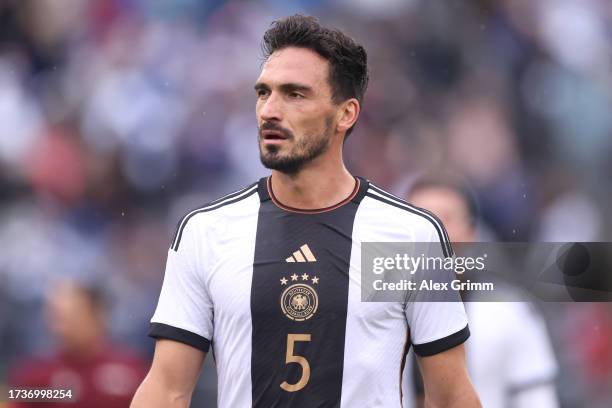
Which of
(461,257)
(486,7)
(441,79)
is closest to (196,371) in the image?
(461,257)

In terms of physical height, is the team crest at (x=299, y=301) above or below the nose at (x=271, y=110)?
below

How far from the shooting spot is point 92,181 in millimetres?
4789

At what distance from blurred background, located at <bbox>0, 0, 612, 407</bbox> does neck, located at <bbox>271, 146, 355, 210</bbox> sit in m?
1.94

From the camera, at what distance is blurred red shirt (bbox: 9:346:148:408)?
437 centimetres

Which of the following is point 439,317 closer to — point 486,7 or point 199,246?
point 199,246

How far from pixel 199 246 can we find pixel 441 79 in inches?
99.8

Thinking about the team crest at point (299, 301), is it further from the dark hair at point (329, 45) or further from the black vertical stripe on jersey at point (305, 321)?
the dark hair at point (329, 45)

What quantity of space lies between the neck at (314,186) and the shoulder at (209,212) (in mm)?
98

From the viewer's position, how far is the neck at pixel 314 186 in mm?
2703

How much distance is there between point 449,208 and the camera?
163 inches

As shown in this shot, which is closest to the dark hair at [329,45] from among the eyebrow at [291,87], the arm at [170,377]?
the eyebrow at [291,87]

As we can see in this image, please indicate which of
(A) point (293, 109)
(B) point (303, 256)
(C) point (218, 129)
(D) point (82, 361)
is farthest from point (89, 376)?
(A) point (293, 109)

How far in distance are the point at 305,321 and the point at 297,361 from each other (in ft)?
0.36

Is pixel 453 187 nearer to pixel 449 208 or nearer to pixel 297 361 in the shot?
pixel 449 208
